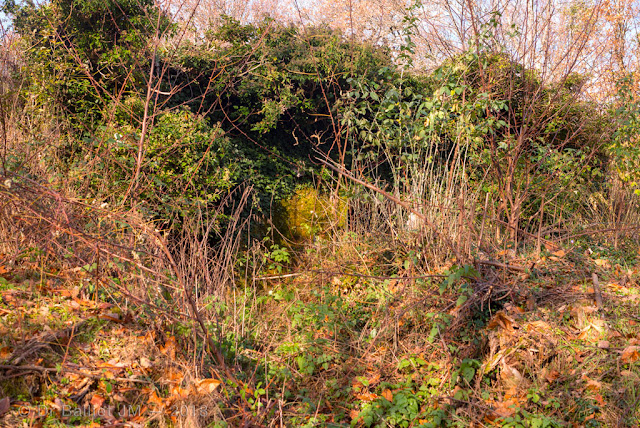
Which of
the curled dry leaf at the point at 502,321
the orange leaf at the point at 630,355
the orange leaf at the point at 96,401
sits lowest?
the orange leaf at the point at 96,401

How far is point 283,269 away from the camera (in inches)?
231

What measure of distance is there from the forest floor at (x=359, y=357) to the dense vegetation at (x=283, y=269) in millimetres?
16

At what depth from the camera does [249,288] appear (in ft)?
18.0

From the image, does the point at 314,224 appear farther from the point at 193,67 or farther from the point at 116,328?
the point at 116,328

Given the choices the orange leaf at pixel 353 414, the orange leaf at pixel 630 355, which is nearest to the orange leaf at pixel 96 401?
the orange leaf at pixel 353 414

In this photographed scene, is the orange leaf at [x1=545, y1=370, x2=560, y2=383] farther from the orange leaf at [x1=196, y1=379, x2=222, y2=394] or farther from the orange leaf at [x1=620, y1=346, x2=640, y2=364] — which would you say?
the orange leaf at [x1=196, y1=379, x2=222, y2=394]

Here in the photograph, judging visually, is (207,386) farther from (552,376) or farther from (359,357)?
(552,376)

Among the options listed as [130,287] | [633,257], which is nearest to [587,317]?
[633,257]

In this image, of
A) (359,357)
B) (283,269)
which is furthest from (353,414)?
(283,269)

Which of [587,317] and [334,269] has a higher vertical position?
[587,317]

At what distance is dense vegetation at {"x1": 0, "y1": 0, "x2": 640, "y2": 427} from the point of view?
297cm

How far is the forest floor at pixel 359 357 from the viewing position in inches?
110

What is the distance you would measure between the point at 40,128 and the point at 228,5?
17.1m

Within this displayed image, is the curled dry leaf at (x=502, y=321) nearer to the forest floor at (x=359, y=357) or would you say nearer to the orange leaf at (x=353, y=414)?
the forest floor at (x=359, y=357)
